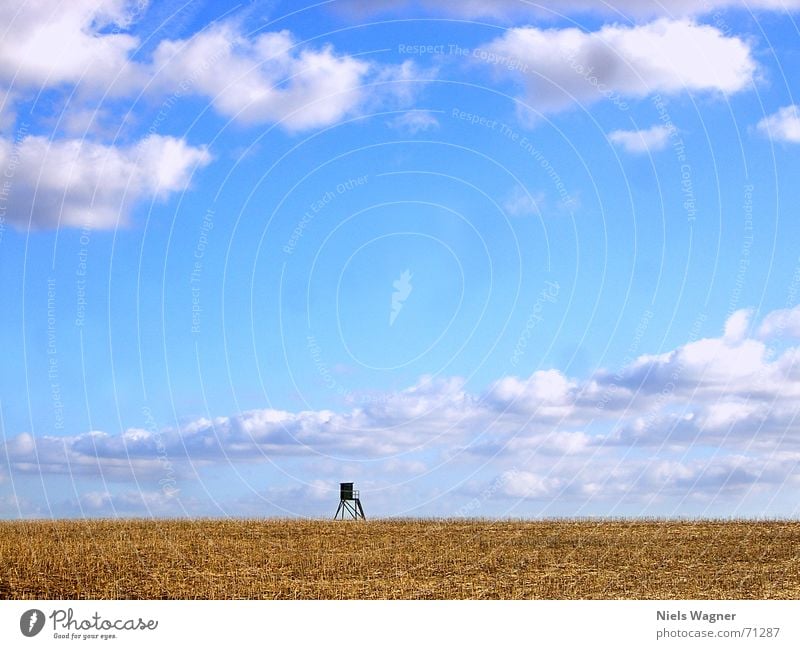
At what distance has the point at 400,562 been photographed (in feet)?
132

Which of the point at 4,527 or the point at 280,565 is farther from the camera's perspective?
the point at 4,527

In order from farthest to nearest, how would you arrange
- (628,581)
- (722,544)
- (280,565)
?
(722,544) < (280,565) < (628,581)

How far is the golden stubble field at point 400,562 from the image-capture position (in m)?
33.9

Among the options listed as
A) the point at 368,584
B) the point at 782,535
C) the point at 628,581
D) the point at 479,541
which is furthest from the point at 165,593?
the point at 782,535

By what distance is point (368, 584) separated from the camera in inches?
1377

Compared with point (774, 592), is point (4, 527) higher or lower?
higher

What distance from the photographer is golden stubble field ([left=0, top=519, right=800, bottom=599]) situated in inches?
1334

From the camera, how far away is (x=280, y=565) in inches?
1569
